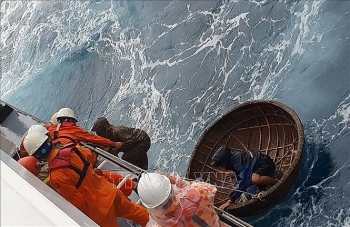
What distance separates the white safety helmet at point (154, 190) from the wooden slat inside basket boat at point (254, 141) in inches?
115

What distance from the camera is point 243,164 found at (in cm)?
723

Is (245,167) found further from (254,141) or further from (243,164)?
(254,141)

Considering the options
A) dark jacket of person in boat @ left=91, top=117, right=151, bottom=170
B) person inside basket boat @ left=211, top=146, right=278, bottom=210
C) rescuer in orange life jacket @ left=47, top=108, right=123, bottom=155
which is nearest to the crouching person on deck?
rescuer in orange life jacket @ left=47, top=108, right=123, bottom=155

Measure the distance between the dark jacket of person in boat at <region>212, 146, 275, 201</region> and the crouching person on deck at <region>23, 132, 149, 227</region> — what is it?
5.72ft

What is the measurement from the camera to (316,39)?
9.75 metres

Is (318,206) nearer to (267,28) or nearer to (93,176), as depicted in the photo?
(93,176)

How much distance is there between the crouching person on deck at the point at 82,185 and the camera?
5402mm

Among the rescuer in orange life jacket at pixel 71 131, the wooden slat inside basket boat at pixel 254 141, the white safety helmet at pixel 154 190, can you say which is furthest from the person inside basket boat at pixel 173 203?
the rescuer in orange life jacket at pixel 71 131

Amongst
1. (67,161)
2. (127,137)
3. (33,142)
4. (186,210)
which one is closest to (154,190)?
(186,210)

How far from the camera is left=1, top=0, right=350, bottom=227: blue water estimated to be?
26.8ft

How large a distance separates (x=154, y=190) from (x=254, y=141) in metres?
4.40

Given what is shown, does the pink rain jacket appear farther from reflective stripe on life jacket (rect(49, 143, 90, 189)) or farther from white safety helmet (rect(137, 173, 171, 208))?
reflective stripe on life jacket (rect(49, 143, 90, 189))

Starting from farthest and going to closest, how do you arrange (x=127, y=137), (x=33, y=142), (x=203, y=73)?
(x=203, y=73) → (x=127, y=137) → (x=33, y=142)

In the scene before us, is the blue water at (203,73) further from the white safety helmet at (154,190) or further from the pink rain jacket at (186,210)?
the white safety helmet at (154,190)
